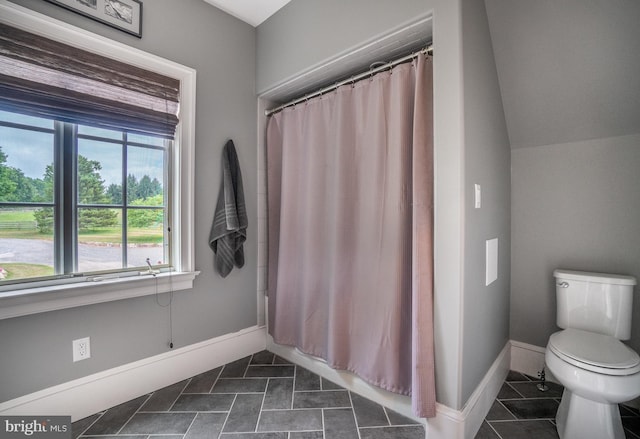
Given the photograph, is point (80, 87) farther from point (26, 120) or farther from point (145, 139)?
point (145, 139)

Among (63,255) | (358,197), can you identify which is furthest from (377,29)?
(63,255)

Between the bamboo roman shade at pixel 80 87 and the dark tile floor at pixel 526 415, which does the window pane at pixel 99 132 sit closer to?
the bamboo roman shade at pixel 80 87

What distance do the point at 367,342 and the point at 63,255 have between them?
5.91ft

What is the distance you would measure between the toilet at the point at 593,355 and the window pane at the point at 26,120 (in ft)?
9.67

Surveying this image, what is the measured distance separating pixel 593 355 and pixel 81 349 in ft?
8.68

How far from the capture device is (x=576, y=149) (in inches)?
75.2

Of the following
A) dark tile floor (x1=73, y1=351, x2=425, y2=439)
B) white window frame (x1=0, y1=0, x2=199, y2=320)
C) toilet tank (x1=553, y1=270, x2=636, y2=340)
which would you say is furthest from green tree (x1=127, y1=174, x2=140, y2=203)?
toilet tank (x1=553, y1=270, x2=636, y2=340)

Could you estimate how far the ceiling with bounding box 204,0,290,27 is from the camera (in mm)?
2080

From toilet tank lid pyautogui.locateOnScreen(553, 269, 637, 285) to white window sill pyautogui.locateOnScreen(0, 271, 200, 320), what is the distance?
2.37 metres

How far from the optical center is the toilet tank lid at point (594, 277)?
164 centimetres

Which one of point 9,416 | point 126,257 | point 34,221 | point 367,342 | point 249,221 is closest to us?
point 9,416

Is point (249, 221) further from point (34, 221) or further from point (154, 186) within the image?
point (34, 221)

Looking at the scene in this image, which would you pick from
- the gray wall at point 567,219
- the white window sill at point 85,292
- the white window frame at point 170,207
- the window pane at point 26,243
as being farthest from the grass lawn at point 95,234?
the gray wall at point 567,219

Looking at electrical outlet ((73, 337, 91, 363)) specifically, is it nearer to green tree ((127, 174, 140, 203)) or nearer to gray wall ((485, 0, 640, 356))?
green tree ((127, 174, 140, 203))
